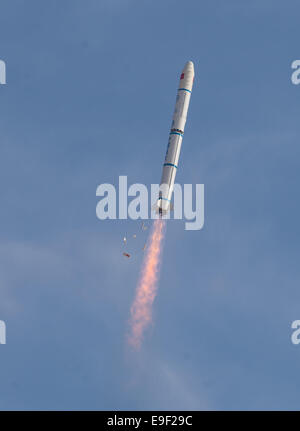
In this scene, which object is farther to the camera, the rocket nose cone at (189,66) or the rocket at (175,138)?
the rocket nose cone at (189,66)

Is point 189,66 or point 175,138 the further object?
point 189,66

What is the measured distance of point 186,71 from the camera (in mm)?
140750

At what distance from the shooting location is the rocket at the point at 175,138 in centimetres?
13150

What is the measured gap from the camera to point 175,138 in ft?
445

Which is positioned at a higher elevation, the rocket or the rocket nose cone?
the rocket nose cone

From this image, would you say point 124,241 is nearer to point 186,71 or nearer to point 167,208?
point 167,208

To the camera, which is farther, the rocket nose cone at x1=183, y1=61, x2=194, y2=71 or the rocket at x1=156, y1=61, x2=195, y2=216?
the rocket nose cone at x1=183, y1=61, x2=194, y2=71

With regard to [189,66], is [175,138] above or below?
below

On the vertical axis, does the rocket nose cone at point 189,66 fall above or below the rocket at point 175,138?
above

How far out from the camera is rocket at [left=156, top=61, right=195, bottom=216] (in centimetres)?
13150
